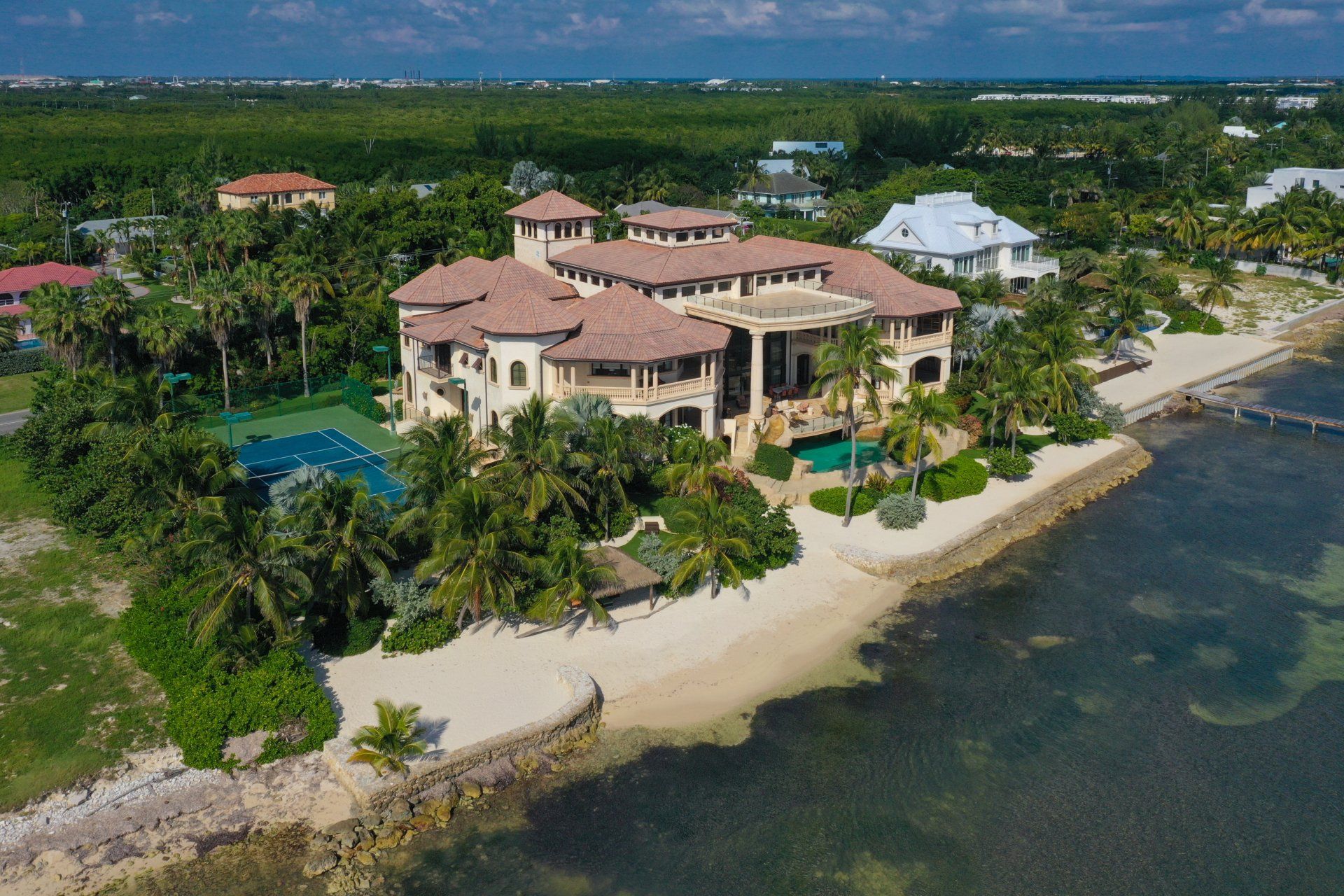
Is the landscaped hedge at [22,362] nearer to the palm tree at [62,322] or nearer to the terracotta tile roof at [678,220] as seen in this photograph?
the palm tree at [62,322]

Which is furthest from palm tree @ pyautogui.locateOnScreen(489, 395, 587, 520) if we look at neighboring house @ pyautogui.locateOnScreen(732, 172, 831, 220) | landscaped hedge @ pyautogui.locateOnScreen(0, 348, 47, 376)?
neighboring house @ pyautogui.locateOnScreen(732, 172, 831, 220)

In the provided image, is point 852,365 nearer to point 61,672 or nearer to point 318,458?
point 318,458

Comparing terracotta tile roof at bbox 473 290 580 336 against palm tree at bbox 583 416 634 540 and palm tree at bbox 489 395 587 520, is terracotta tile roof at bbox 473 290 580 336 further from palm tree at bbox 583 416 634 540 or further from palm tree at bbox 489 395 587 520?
palm tree at bbox 489 395 587 520

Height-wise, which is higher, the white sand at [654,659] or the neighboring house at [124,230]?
the neighboring house at [124,230]

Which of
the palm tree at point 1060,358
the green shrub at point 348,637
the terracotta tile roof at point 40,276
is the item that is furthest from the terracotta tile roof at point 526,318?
the terracotta tile roof at point 40,276

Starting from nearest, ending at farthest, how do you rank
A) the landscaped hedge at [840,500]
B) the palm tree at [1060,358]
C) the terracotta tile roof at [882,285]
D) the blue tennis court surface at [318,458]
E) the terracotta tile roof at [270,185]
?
the landscaped hedge at [840,500] < the blue tennis court surface at [318,458] < the palm tree at [1060,358] < the terracotta tile roof at [882,285] < the terracotta tile roof at [270,185]

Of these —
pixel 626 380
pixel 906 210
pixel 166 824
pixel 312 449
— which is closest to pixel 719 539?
pixel 626 380

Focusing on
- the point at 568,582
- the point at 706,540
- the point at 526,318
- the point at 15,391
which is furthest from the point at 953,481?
the point at 15,391

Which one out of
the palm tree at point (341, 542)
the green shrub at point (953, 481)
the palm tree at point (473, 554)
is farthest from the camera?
the green shrub at point (953, 481)
